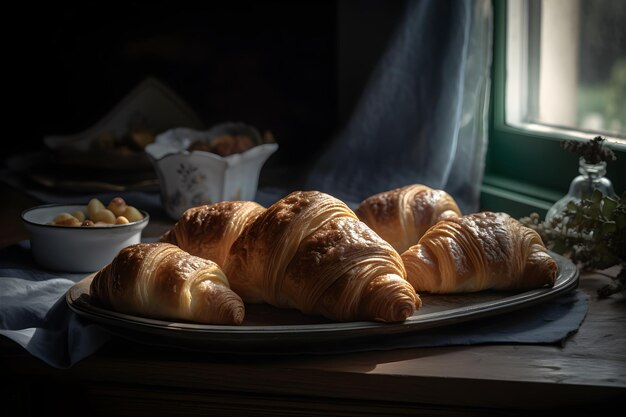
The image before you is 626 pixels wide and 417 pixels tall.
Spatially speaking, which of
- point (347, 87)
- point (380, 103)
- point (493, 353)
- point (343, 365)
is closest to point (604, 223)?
point (493, 353)

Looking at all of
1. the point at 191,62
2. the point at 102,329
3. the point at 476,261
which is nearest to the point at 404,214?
the point at 476,261

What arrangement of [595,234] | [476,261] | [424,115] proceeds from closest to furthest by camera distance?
[476,261] < [595,234] < [424,115]

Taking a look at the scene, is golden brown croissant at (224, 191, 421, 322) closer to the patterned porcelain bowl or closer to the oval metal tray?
the oval metal tray

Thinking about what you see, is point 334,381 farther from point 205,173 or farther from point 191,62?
point 191,62

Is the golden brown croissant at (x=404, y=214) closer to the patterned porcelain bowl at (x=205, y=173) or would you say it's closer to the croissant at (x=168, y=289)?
the croissant at (x=168, y=289)

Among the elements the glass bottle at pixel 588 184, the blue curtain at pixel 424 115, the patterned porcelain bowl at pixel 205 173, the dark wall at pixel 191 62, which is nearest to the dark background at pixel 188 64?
the dark wall at pixel 191 62

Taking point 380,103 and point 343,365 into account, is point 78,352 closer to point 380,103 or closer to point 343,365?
point 343,365

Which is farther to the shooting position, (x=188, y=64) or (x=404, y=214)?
(x=188, y=64)

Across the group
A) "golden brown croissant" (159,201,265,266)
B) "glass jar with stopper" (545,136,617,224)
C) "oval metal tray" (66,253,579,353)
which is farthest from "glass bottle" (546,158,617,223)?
"golden brown croissant" (159,201,265,266)
